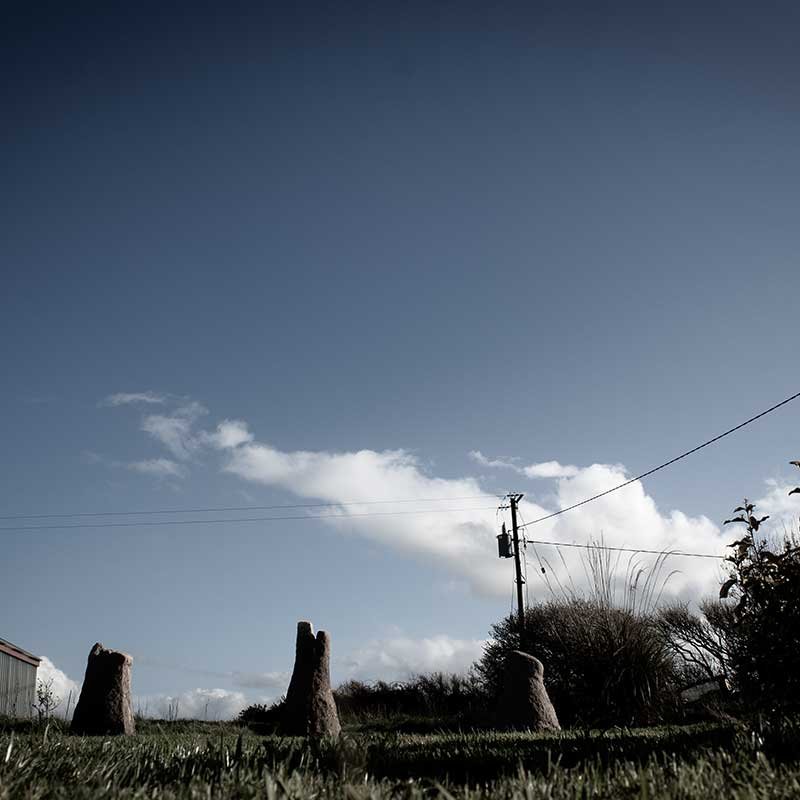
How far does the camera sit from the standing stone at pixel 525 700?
36.3 feet

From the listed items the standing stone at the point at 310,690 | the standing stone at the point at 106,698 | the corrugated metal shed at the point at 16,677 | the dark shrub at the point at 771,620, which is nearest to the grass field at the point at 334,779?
the dark shrub at the point at 771,620

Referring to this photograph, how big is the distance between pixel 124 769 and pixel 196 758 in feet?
1.09

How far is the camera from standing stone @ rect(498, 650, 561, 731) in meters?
11.1

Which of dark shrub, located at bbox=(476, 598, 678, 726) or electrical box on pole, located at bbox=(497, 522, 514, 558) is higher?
electrical box on pole, located at bbox=(497, 522, 514, 558)

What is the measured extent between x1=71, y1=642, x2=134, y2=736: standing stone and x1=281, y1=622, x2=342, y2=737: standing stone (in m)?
2.96

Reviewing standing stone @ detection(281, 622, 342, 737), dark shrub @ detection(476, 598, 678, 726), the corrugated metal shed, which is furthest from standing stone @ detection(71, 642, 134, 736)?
the corrugated metal shed

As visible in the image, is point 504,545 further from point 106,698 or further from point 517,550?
point 106,698

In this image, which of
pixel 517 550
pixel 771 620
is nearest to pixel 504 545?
pixel 517 550

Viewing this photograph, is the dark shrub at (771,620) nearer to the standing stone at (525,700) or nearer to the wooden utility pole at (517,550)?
the standing stone at (525,700)

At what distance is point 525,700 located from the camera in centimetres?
1121

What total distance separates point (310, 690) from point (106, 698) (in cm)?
369

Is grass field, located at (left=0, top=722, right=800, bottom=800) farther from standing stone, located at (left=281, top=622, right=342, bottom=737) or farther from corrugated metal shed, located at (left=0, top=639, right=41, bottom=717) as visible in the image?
corrugated metal shed, located at (left=0, top=639, right=41, bottom=717)

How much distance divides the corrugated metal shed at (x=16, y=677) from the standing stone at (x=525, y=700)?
2540 cm

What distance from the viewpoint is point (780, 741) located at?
173 inches
